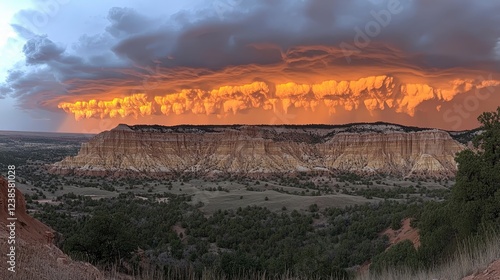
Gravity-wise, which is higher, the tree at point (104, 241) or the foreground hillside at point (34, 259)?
the foreground hillside at point (34, 259)

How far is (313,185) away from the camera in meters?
84.0

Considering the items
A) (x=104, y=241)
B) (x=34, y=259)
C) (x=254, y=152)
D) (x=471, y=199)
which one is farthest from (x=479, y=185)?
(x=254, y=152)

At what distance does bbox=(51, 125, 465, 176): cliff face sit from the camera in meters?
99.5

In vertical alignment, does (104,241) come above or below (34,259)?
below

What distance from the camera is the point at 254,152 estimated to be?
10725 cm

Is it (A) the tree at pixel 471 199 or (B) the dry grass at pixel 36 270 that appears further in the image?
(A) the tree at pixel 471 199

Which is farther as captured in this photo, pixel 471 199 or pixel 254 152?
pixel 254 152

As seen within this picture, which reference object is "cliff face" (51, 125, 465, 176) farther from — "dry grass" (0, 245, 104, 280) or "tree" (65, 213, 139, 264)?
"dry grass" (0, 245, 104, 280)

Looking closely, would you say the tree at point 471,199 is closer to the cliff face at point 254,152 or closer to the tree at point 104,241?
the tree at point 104,241

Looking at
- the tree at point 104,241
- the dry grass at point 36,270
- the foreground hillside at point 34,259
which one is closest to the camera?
the dry grass at point 36,270

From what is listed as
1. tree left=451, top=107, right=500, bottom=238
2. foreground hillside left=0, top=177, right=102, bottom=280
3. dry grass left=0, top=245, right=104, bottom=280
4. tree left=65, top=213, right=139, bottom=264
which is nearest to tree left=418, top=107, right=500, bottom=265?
tree left=451, top=107, right=500, bottom=238

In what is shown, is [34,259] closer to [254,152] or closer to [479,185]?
[479,185]

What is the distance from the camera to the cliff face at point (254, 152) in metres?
99.5

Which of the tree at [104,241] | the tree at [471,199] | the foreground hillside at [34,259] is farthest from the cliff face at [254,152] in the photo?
the foreground hillside at [34,259]
